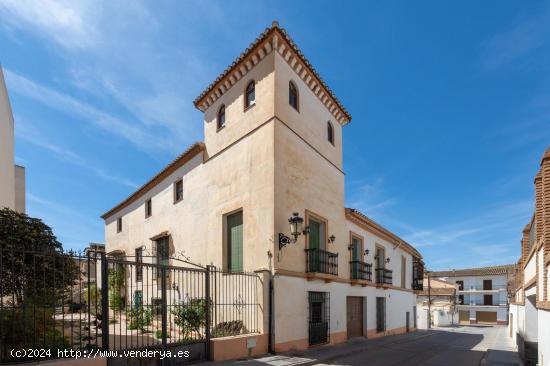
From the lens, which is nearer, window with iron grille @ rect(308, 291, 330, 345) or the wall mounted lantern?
the wall mounted lantern

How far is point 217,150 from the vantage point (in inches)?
520

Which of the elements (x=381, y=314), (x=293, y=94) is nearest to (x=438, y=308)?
(x=381, y=314)

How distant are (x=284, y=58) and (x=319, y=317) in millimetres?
9026

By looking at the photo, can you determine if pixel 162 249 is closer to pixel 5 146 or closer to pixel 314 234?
pixel 314 234

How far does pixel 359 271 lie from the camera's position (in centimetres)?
1520

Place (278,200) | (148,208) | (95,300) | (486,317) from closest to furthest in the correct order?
1. (95,300)
2. (278,200)
3. (148,208)
4. (486,317)

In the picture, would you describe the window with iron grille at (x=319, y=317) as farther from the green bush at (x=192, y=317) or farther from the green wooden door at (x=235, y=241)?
the green bush at (x=192, y=317)

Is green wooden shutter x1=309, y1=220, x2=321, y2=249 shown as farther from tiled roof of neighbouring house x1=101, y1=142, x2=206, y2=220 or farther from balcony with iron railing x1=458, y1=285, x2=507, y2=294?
balcony with iron railing x1=458, y1=285, x2=507, y2=294

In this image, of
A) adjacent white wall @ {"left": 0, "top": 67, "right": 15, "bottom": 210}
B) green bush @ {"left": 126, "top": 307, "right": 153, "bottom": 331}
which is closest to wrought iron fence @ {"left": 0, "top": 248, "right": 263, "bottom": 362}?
green bush @ {"left": 126, "top": 307, "right": 153, "bottom": 331}

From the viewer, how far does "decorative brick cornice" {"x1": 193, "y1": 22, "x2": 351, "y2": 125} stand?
1122 cm

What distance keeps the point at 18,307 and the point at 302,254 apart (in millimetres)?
7576

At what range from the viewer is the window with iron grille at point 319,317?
37.9 ft

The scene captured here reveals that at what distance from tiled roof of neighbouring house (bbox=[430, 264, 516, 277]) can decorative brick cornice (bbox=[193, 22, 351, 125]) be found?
45.8 meters

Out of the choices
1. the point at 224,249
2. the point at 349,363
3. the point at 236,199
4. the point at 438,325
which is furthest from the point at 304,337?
the point at 438,325
